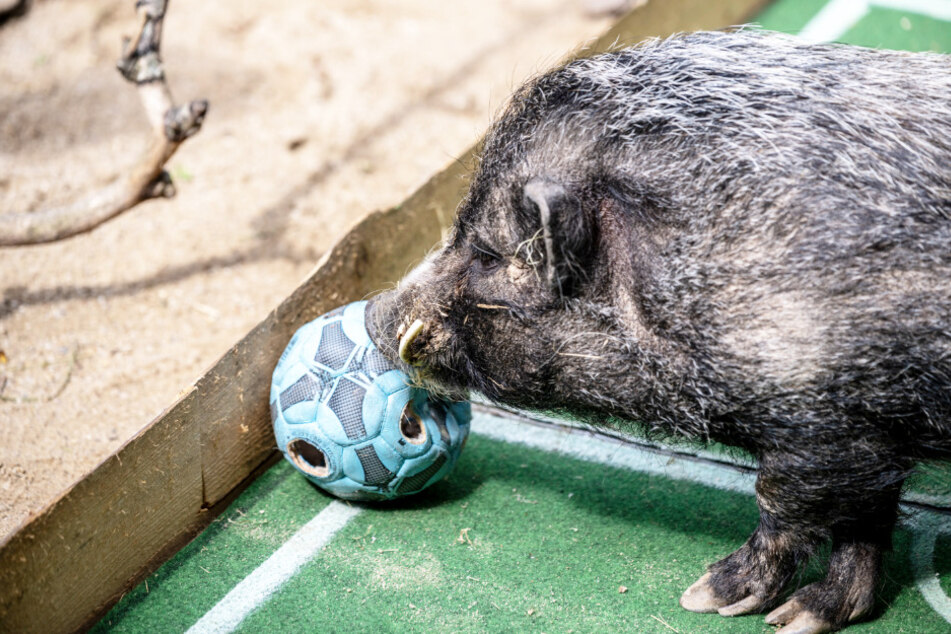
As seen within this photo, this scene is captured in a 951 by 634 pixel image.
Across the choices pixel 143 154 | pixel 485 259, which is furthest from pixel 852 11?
pixel 143 154

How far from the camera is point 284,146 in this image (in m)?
6.34

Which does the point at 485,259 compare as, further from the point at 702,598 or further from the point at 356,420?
the point at 702,598

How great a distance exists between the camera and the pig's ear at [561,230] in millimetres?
2953

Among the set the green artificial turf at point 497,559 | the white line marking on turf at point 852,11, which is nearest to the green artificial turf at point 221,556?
the green artificial turf at point 497,559

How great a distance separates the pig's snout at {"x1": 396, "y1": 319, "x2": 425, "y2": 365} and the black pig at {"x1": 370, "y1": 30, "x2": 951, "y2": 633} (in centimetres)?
1

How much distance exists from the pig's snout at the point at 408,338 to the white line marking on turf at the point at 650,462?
0.97 metres

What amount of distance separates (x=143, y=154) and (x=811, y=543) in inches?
128

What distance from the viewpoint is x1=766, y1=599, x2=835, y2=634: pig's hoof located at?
3.14 metres

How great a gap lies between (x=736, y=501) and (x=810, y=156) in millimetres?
1544

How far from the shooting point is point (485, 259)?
10.9 feet

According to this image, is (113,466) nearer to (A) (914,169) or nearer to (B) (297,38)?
(A) (914,169)

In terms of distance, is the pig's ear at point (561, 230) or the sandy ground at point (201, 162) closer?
the pig's ear at point (561, 230)


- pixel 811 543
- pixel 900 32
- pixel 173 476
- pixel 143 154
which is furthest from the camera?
pixel 900 32

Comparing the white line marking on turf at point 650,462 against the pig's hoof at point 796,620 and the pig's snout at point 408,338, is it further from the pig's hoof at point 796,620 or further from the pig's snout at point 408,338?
the pig's snout at point 408,338
